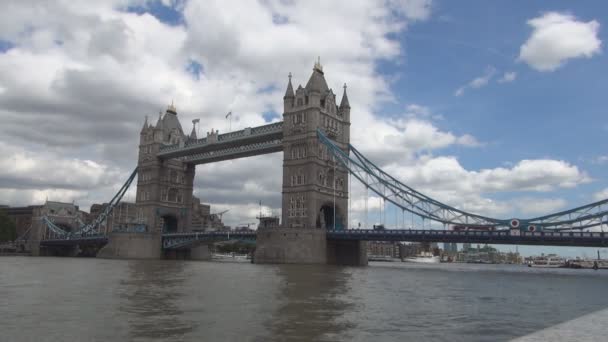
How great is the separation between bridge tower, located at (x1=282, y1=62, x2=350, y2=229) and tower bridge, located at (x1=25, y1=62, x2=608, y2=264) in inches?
6.5

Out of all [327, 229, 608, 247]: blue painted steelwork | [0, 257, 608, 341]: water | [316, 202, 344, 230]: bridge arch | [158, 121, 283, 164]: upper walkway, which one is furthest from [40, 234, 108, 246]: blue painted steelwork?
[0, 257, 608, 341]: water

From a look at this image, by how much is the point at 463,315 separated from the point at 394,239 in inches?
1896

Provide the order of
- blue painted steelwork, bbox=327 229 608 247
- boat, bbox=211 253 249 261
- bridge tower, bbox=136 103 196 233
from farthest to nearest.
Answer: boat, bbox=211 253 249 261 < bridge tower, bbox=136 103 196 233 < blue painted steelwork, bbox=327 229 608 247

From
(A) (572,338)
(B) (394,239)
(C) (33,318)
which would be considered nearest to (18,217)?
(B) (394,239)

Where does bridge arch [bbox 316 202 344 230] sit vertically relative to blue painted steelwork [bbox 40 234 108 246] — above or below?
above

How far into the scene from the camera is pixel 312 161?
79250 millimetres

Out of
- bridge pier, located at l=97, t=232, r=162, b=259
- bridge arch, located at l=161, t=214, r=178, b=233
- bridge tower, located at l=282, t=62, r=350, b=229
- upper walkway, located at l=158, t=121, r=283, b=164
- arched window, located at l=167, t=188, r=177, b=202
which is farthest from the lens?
bridge arch, located at l=161, t=214, r=178, b=233

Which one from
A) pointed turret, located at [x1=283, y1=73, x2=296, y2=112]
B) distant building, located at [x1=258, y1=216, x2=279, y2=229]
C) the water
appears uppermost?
pointed turret, located at [x1=283, y1=73, x2=296, y2=112]

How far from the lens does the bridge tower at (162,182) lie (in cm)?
10575

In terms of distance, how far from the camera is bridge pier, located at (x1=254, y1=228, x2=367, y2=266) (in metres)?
70.9

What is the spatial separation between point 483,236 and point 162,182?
222ft

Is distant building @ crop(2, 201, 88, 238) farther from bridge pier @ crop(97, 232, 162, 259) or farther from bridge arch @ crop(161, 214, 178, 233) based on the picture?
bridge pier @ crop(97, 232, 162, 259)

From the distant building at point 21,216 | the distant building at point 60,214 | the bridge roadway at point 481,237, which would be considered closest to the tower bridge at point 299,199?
the bridge roadway at point 481,237

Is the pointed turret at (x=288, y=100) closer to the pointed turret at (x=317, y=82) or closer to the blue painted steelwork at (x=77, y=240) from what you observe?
the pointed turret at (x=317, y=82)
